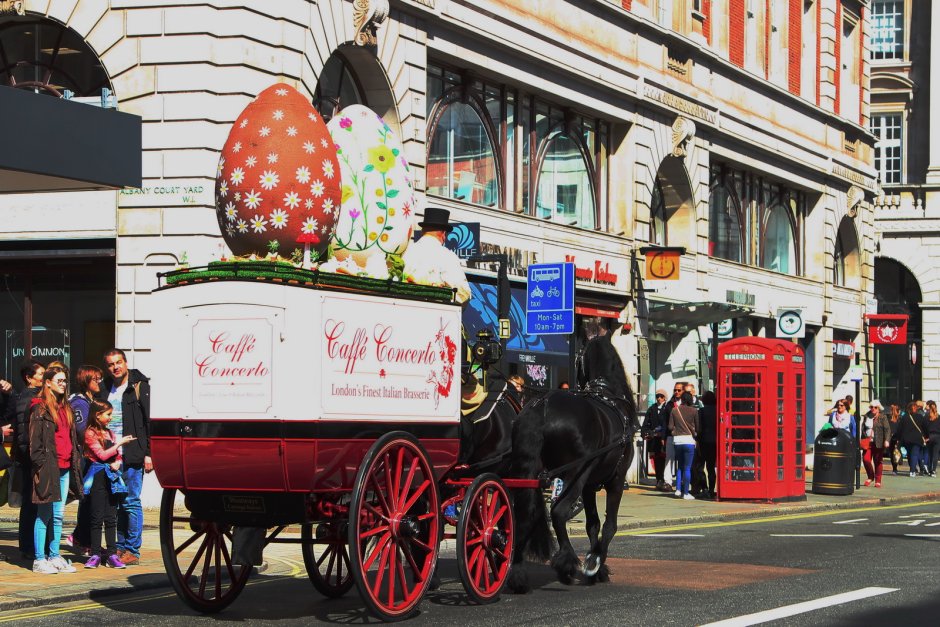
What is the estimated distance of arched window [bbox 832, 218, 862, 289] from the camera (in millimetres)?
46031

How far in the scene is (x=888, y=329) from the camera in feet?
149

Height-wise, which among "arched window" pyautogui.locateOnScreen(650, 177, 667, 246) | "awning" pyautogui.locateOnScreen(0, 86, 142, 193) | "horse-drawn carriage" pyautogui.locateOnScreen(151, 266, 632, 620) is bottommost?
"horse-drawn carriage" pyautogui.locateOnScreen(151, 266, 632, 620)

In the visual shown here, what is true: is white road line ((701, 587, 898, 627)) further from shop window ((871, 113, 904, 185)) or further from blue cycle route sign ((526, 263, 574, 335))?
shop window ((871, 113, 904, 185))

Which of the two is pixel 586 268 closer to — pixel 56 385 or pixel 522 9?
pixel 522 9

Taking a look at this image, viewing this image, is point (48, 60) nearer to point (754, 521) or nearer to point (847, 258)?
point (754, 521)

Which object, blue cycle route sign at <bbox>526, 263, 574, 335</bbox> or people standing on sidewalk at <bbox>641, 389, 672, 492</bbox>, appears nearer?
blue cycle route sign at <bbox>526, 263, 574, 335</bbox>

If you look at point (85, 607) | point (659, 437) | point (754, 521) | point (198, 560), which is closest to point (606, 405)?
point (198, 560)

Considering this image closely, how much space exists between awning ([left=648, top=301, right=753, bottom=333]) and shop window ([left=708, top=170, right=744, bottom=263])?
8.05 ft

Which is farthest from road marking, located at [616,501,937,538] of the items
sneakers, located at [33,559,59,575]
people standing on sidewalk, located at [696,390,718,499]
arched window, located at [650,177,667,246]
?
arched window, located at [650,177,667,246]

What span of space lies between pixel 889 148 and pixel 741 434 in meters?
36.4

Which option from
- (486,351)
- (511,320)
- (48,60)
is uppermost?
(48,60)

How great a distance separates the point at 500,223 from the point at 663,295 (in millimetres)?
7005

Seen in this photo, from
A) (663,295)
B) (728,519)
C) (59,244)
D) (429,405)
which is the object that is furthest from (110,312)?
(663,295)

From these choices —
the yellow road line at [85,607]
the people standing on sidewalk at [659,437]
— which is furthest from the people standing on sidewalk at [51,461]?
the people standing on sidewalk at [659,437]
